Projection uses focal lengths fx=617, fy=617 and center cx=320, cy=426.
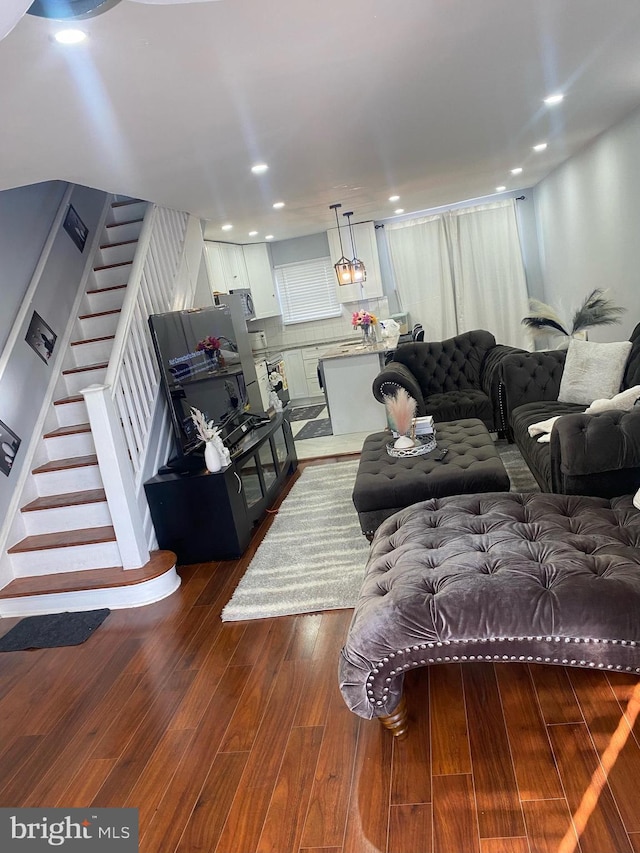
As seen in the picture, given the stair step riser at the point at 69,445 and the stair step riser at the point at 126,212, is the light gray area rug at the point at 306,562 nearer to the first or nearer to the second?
the stair step riser at the point at 69,445

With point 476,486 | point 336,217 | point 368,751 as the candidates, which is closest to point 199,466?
point 476,486

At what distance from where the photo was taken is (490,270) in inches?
347

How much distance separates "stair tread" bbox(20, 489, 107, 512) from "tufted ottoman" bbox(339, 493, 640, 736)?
7.30ft

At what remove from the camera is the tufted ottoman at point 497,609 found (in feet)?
6.07

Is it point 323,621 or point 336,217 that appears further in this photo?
point 336,217

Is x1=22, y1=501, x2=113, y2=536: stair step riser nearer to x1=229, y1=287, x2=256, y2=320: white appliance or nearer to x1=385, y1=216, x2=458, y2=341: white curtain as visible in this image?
x1=229, y1=287, x2=256, y2=320: white appliance

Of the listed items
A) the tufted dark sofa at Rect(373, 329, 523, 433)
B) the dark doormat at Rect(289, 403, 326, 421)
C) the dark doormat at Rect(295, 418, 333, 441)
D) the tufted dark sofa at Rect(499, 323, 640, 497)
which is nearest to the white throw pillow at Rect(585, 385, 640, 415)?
the tufted dark sofa at Rect(499, 323, 640, 497)

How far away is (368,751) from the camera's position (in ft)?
6.62

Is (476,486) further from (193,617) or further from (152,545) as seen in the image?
(152,545)

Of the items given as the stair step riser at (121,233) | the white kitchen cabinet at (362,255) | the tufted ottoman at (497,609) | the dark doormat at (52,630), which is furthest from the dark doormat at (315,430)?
the tufted ottoman at (497,609)

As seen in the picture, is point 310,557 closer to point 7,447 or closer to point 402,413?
point 402,413

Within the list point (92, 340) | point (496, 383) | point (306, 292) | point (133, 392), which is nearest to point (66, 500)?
point (133, 392)

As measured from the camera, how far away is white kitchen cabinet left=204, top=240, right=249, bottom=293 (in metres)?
7.32

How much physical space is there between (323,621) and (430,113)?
2.88 metres
